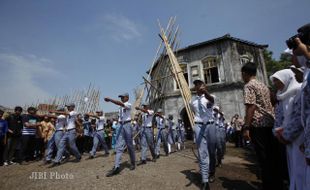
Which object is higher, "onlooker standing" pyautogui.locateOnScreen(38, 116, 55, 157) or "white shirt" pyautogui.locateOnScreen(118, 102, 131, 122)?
"white shirt" pyautogui.locateOnScreen(118, 102, 131, 122)

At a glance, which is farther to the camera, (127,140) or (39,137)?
(39,137)

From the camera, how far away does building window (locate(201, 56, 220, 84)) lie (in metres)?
16.0

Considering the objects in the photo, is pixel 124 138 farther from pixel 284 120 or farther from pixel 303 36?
pixel 303 36

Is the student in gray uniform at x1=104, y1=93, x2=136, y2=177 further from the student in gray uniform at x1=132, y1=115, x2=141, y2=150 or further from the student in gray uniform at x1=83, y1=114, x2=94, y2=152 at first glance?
the student in gray uniform at x1=83, y1=114, x2=94, y2=152

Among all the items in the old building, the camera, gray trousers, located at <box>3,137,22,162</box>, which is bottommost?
gray trousers, located at <box>3,137,22,162</box>

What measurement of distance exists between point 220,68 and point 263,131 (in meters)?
13.6

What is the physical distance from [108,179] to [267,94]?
346cm

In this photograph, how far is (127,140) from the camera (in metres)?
4.68

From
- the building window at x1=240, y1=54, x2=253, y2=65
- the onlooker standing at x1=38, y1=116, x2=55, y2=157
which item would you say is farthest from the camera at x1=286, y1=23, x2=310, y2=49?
the building window at x1=240, y1=54, x2=253, y2=65

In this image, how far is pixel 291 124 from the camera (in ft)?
6.73

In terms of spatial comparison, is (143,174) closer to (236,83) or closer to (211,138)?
(211,138)

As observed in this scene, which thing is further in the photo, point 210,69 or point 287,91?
point 210,69

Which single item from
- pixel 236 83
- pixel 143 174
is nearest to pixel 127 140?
pixel 143 174

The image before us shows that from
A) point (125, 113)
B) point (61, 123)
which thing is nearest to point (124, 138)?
point (125, 113)
